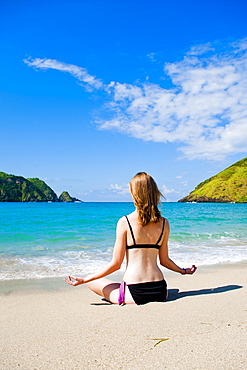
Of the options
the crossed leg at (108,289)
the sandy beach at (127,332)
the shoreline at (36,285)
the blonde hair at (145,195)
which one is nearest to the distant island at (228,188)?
the shoreline at (36,285)

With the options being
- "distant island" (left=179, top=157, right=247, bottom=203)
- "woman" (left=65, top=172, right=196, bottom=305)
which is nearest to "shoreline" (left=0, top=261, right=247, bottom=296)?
"woman" (left=65, top=172, right=196, bottom=305)

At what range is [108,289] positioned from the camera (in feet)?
14.7

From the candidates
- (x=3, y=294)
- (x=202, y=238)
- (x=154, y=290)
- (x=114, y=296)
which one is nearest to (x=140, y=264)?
(x=154, y=290)

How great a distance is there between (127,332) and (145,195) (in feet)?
5.46

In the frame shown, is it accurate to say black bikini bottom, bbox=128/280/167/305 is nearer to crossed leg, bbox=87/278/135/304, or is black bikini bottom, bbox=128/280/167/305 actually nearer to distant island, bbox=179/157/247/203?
crossed leg, bbox=87/278/135/304

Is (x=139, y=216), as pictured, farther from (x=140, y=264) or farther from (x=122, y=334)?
(x=122, y=334)

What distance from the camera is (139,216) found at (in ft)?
13.1

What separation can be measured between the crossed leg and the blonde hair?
3.61ft

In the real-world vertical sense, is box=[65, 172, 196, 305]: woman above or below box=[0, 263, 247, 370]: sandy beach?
above

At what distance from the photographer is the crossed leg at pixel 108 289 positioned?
4.13 metres

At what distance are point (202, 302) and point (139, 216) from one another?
152 cm

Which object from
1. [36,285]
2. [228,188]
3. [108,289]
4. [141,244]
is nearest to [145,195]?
[141,244]

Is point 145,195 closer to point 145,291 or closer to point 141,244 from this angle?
point 141,244

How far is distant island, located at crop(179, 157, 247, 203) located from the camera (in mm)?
146500
